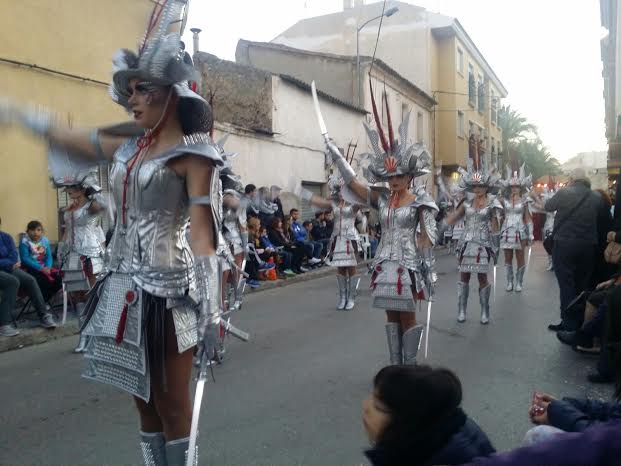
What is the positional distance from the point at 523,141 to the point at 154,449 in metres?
56.7

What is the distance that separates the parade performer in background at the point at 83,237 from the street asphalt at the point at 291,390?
0.85 m

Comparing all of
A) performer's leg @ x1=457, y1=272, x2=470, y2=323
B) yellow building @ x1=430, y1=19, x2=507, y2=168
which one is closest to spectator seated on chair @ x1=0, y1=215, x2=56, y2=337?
performer's leg @ x1=457, y1=272, x2=470, y2=323

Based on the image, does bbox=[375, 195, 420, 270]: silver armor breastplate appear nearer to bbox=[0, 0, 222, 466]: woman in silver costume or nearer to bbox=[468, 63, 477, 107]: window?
bbox=[0, 0, 222, 466]: woman in silver costume

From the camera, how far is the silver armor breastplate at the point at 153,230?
8.55ft

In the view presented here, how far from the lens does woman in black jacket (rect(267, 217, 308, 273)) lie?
14094mm

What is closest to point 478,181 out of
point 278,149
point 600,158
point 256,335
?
point 256,335

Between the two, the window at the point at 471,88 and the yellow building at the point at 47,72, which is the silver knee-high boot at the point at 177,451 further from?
the window at the point at 471,88

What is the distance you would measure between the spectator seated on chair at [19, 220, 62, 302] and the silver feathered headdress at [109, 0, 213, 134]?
6.62m

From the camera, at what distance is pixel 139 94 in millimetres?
2676

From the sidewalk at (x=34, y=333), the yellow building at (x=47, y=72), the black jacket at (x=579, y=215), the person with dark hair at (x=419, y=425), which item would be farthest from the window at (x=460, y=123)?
the person with dark hair at (x=419, y=425)

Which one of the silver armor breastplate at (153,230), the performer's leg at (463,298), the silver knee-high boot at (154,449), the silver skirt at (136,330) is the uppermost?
the silver armor breastplate at (153,230)

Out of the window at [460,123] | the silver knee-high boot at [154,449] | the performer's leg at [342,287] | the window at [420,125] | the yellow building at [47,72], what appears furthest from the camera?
the window at [460,123]

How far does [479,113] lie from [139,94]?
40873 millimetres

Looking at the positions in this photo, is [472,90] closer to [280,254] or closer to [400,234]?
[280,254]
